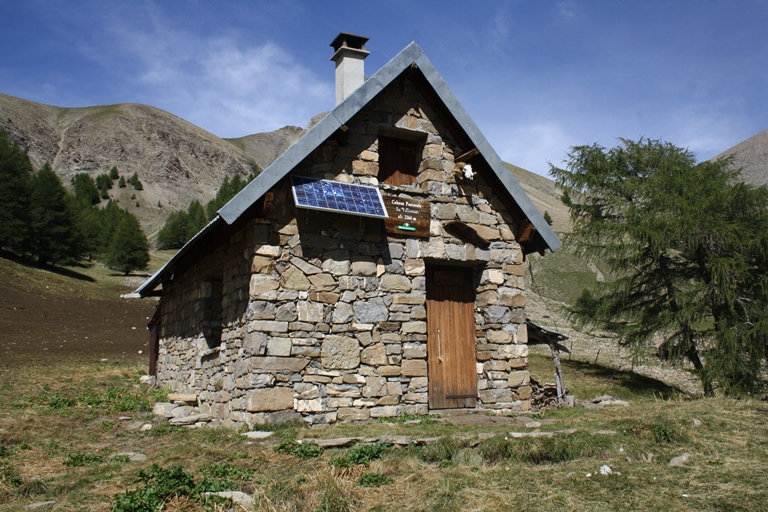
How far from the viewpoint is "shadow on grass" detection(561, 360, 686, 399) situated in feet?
58.2

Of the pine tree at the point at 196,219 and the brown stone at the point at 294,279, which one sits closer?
the brown stone at the point at 294,279

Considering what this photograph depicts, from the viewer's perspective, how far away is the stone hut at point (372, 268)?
27.9ft

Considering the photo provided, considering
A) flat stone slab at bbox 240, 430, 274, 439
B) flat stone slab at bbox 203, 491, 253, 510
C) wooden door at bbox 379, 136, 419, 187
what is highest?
wooden door at bbox 379, 136, 419, 187

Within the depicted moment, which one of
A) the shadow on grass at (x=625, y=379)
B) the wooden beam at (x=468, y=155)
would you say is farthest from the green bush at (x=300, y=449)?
the shadow on grass at (x=625, y=379)

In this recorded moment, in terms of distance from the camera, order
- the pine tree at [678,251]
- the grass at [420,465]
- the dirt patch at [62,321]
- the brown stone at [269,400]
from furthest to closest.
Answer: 1. the dirt patch at [62,321]
2. the pine tree at [678,251]
3. the brown stone at [269,400]
4. the grass at [420,465]

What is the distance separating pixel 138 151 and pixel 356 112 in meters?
124

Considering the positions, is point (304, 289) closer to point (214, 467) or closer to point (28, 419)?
point (214, 467)

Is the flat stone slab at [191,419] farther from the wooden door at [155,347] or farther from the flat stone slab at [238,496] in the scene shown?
the wooden door at [155,347]

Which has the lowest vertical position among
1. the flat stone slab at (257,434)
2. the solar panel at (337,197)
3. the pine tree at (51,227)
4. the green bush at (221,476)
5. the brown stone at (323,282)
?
the green bush at (221,476)

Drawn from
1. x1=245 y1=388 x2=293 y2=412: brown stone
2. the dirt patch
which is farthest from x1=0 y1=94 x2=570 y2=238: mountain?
x1=245 y1=388 x2=293 y2=412: brown stone

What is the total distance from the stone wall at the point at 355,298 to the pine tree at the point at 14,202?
1332 inches

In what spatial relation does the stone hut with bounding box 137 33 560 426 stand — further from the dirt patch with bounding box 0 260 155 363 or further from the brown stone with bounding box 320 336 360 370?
the dirt patch with bounding box 0 260 155 363

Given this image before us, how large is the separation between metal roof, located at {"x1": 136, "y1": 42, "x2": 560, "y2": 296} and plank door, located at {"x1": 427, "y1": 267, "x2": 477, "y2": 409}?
5.33ft

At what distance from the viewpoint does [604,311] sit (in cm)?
1944
